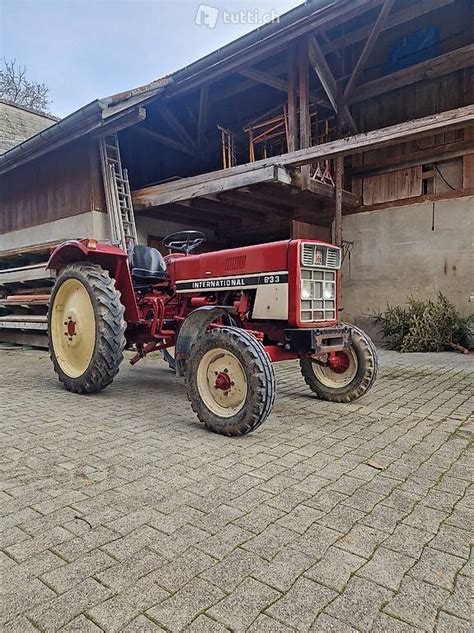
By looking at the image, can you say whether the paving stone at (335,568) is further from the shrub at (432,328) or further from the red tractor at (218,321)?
the shrub at (432,328)

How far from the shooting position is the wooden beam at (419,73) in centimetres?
651

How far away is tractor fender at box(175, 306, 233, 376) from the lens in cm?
319

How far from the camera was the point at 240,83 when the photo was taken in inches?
301

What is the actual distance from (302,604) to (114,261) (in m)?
3.39

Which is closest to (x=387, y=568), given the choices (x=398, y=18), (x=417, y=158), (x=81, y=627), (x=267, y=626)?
(x=267, y=626)

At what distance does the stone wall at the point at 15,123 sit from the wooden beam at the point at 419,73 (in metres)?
10.0

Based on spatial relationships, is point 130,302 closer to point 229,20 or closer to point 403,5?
point 229,20

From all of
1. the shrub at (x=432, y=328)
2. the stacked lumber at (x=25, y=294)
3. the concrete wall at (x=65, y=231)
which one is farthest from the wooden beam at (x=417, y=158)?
the stacked lumber at (x=25, y=294)

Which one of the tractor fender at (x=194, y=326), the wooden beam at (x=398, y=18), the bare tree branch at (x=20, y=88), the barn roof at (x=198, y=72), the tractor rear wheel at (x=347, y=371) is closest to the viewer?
the tractor fender at (x=194, y=326)

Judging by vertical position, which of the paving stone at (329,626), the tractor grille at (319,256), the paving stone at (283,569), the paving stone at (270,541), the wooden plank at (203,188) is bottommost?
the paving stone at (329,626)

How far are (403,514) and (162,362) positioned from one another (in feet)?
15.0

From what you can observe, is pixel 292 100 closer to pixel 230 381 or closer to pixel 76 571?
pixel 230 381

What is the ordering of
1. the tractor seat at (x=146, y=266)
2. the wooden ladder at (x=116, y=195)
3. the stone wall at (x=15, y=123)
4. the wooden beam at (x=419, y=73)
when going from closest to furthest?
1. the tractor seat at (x=146, y=266)
2. the wooden beam at (x=419, y=73)
3. the wooden ladder at (x=116, y=195)
4. the stone wall at (x=15, y=123)

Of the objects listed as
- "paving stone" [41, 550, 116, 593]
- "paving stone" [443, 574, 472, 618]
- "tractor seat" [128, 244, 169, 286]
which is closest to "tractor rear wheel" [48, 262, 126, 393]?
"tractor seat" [128, 244, 169, 286]
